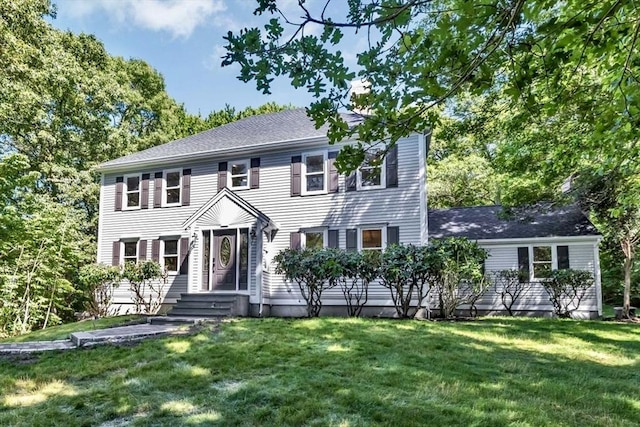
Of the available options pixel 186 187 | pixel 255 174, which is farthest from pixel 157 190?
pixel 255 174

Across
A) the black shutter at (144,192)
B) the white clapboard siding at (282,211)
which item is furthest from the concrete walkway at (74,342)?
the black shutter at (144,192)

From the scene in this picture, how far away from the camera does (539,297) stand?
12.9 m

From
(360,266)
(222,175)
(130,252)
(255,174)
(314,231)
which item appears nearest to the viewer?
(360,266)

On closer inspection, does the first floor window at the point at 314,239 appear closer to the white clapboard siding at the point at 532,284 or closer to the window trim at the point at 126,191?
the white clapboard siding at the point at 532,284

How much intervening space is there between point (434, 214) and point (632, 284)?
8.73 m

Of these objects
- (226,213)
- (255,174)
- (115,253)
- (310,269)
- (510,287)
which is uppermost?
(255,174)

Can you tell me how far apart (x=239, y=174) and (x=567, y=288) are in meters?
10.2

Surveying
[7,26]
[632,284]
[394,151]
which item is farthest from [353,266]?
[7,26]

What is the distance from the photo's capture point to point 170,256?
45.9ft

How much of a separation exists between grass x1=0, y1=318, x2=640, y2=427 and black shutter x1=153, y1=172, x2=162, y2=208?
786 cm

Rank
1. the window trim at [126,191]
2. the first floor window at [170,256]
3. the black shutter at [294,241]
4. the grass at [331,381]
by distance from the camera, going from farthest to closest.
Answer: the window trim at [126,191], the first floor window at [170,256], the black shutter at [294,241], the grass at [331,381]

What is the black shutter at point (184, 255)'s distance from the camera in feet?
44.6

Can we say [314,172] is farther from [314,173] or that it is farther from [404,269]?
[404,269]

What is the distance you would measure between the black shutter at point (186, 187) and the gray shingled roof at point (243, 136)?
64 centimetres
